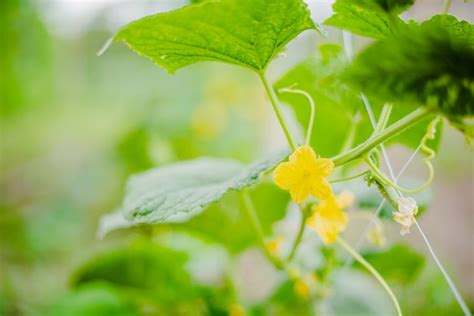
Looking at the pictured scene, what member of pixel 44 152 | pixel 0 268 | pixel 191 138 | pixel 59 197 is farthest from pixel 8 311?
pixel 44 152

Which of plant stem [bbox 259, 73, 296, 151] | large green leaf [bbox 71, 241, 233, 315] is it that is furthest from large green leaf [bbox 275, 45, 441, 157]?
large green leaf [bbox 71, 241, 233, 315]

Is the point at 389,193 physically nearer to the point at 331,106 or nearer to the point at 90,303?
the point at 331,106

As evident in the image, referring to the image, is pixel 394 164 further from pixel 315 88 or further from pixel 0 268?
pixel 0 268

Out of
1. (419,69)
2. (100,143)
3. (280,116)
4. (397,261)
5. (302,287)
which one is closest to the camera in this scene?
(419,69)

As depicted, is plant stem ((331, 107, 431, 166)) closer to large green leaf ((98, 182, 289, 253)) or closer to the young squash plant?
the young squash plant

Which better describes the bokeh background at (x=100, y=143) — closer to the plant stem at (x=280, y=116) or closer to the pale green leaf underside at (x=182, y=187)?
the pale green leaf underside at (x=182, y=187)

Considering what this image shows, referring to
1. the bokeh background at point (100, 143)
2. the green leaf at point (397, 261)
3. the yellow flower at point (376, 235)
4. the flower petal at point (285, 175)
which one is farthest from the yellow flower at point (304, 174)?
the bokeh background at point (100, 143)

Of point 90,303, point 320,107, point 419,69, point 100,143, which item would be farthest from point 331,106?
point 100,143
